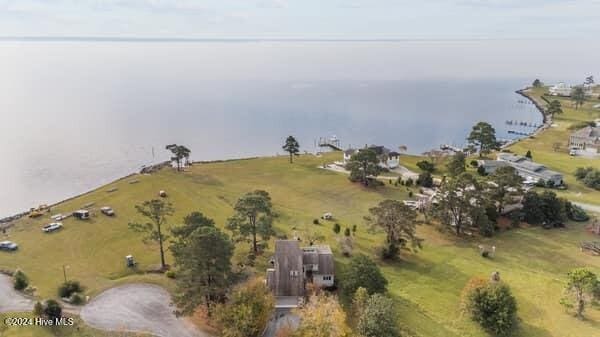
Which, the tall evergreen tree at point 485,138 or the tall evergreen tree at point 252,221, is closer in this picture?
the tall evergreen tree at point 252,221

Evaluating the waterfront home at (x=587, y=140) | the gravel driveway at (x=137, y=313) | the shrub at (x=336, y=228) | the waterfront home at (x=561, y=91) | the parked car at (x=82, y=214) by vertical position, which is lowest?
the gravel driveway at (x=137, y=313)

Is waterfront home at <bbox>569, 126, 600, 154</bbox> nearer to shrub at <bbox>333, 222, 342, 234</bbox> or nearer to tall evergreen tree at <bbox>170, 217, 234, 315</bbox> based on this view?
shrub at <bbox>333, 222, 342, 234</bbox>

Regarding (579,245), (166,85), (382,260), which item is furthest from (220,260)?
(166,85)

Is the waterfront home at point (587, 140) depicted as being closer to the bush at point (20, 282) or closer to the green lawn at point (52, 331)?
the green lawn at point (52, 331)

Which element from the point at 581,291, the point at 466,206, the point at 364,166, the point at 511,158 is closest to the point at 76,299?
the point at 581,291

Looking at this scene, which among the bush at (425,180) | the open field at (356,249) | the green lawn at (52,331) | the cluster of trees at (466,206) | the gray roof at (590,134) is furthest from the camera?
the gray roof at (590,134)

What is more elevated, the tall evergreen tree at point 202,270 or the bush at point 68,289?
the tall evergreen tree at point 202,270

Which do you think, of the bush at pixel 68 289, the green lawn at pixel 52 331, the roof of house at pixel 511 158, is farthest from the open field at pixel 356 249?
the roof of house at pixel 511 158
